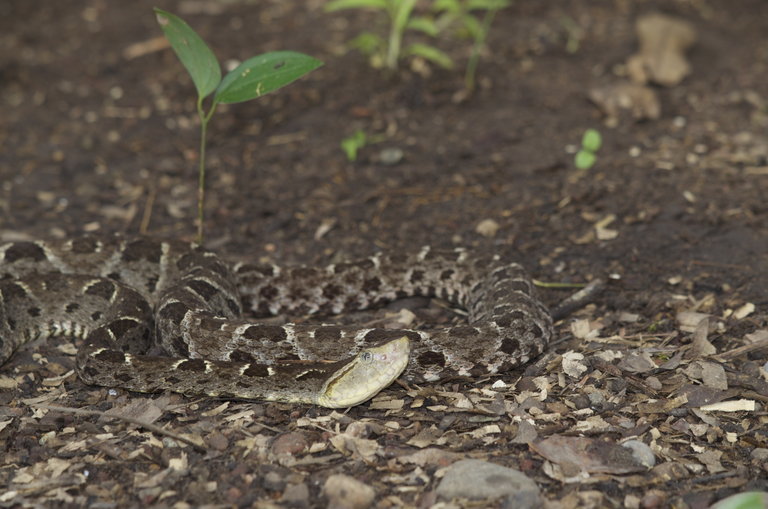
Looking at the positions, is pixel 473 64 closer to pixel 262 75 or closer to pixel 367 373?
pixel 262 75

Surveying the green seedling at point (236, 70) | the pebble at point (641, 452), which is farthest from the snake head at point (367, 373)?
the green seedling at point (236, 70)

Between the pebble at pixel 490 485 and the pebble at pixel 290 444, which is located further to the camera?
the pebble at pixel 290 444

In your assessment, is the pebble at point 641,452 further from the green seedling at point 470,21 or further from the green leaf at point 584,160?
the green seedling at point 470,21

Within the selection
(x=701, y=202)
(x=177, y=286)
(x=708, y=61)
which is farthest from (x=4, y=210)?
(x=708, y=61)

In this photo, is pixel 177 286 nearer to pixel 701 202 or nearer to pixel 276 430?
pixel 276 430

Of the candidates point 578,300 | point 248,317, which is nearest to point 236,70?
point 248,317

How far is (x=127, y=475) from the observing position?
5352mm

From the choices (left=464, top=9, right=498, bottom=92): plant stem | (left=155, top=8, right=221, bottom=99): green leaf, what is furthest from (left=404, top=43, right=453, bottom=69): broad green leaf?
(left=155, top=8, right=221, bottom=99): green leaf

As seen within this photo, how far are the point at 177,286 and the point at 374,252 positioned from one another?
2.21 metres

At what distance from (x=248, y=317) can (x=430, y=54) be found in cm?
427

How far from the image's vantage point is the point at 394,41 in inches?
422

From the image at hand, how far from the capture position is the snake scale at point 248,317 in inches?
246

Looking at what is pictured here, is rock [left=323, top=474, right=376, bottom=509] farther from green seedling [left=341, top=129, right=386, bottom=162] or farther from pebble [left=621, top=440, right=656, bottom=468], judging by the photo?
green seedling [left=341, top=129, right=386, bottom=162]

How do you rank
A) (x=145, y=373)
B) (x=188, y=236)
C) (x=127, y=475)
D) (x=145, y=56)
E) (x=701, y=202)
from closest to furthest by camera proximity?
(x=127, y=475) → (x=145, y=373) → (x=701, y=202) → (x=188, y=236) → (x=145, y=56)
